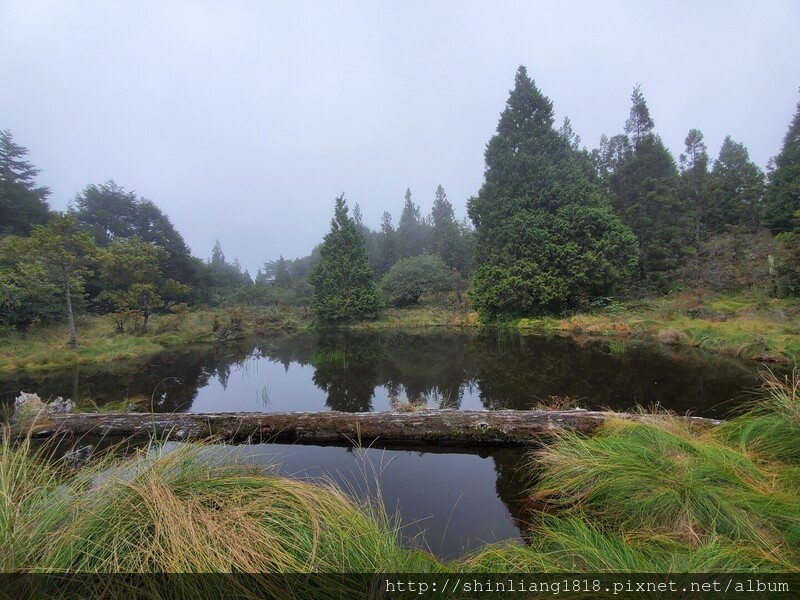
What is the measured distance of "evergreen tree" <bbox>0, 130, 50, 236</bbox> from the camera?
20.3 metres

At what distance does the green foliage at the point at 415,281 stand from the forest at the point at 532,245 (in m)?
0.12

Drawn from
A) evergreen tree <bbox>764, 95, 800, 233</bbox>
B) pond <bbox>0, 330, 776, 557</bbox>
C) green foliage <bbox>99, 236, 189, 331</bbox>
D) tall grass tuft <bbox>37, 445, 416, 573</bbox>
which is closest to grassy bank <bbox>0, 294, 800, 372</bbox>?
green foliage <bbox>99, 236, 189, 331</bbox>

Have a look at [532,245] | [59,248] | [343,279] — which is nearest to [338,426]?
[59,248]

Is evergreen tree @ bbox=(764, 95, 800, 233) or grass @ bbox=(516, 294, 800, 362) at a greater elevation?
evergreen tree @ bbox=(764, 95, 800, 233)

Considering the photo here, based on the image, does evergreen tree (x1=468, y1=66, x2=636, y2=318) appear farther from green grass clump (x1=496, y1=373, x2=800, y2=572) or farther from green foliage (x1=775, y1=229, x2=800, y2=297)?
green grass clump (x1=496, y1=373, x2=800, y2=572)

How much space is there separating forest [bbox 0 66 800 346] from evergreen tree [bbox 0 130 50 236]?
0.26 ft

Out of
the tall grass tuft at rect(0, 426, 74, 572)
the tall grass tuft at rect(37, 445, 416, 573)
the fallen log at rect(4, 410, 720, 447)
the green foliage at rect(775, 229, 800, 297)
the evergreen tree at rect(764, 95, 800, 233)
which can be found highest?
the evergreen tree at rect(764, 95, 800, 233)

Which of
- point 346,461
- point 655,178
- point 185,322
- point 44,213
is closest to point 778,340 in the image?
point 346,461

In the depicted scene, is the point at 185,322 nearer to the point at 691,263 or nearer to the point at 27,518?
the point at 27,518

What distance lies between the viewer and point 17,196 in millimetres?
21125

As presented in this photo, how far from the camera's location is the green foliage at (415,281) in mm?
29391

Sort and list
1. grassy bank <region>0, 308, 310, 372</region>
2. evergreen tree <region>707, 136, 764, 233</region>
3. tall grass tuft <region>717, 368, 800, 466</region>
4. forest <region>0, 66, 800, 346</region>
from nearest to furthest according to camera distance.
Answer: tall grass tuft <region>717, 368, 800, 466</region>, grassy bank <region>0, 308, 310, 372</region>, forest <region>0, 66, 800, 346</region>, evergreen tree <region>707, 136, 764, 233</region>

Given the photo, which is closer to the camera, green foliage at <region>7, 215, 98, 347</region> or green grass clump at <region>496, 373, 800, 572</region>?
green grass clump at <region>496, 373, 800, 572</region>

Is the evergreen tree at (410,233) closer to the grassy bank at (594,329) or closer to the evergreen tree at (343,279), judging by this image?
the evergreen tree at (343,279)
